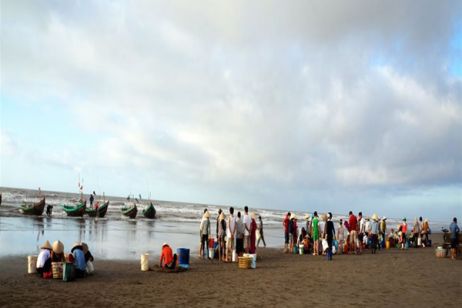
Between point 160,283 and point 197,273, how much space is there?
2.01m

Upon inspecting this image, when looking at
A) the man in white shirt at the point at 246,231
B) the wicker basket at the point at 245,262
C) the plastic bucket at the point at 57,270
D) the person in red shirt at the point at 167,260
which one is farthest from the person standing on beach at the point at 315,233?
the plastic bucket at the point at 57,270

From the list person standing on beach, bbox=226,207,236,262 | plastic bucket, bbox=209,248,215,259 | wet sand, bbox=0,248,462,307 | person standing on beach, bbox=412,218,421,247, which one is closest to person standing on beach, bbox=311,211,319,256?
wet sand, bbox=0,248,462,307

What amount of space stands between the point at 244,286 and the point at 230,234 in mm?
4700

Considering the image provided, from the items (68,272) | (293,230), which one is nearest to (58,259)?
(68,272)

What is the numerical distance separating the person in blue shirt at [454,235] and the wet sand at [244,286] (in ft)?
10.9

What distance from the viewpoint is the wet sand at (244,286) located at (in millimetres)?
8312

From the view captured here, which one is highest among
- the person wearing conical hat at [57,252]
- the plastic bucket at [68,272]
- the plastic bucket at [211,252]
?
the person wearing conical hat at [57,252]

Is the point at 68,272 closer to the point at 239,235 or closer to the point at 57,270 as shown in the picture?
the point at 57,270

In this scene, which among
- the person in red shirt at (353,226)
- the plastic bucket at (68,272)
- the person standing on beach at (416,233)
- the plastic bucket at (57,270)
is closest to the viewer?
the plastic bucket at (68,272)

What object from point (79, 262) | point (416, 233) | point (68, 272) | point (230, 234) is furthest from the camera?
point (416, 233)

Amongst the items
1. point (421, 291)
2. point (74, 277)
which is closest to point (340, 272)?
point (421, 291)

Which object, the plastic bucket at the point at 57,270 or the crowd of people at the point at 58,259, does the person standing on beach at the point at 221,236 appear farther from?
the plastic bucket at the point at 57,270

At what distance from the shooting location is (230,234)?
579 inches

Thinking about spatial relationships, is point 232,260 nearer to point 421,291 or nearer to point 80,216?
point 421,291
